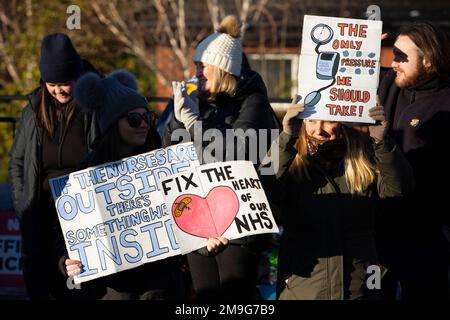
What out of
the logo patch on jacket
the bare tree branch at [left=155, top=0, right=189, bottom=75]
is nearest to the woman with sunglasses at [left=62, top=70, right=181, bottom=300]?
the logo patch on jacket

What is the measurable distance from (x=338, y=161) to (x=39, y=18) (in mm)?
13655

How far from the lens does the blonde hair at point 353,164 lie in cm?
514

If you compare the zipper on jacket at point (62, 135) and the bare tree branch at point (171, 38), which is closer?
the zipper on jacket at point (62, 135)

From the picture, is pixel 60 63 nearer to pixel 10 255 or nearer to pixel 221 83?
pixel 221 83

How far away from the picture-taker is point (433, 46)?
225 inches

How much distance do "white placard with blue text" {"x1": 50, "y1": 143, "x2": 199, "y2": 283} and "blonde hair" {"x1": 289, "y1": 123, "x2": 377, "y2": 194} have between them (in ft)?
1.95

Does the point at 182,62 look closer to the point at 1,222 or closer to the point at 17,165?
the point at 1,222

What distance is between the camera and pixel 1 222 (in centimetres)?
853

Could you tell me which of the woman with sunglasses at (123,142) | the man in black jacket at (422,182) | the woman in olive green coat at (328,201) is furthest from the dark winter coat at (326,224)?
the woman with sunglasses at (123,142)

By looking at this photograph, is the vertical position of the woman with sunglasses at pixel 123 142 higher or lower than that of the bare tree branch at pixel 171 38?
higher

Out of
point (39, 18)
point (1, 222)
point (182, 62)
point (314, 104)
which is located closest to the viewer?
point (314, 104)

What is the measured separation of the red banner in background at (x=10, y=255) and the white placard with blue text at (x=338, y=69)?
4185 millimetres

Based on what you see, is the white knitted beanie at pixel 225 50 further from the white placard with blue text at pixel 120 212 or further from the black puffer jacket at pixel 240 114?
the white placard with blue text at pixel 120 212
